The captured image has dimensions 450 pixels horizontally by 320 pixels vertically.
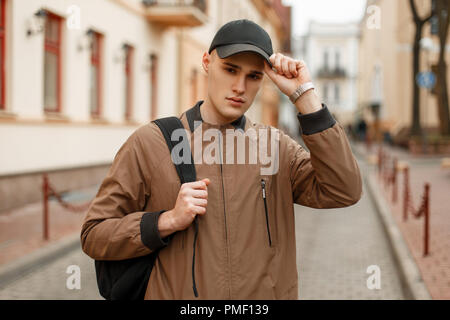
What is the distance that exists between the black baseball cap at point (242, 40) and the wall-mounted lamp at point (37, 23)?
32.4ft

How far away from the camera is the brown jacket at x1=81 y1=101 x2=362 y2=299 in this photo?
1934 millimetres

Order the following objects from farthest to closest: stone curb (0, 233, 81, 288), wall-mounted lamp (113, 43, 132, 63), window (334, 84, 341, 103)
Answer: window (334, 84, 341, 103) < wall-mounted lamp (113, 43, 132, 63) < stone curb (0, 233, 81, 288)

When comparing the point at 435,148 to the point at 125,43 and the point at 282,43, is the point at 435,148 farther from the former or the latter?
the point at 282,43

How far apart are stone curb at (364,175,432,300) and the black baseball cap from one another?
4060 mm

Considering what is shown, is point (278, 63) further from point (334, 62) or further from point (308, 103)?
point (334, 62)

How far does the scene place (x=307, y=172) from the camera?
82.7 inches

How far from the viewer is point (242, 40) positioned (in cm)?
193

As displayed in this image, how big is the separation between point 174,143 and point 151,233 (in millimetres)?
329

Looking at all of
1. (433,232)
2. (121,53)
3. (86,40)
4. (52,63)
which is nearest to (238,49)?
(433,232)

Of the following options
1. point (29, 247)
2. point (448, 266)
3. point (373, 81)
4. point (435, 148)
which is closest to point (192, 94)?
point (435, 148)

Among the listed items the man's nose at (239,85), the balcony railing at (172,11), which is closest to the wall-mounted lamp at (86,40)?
the balcony railing at (172,11)

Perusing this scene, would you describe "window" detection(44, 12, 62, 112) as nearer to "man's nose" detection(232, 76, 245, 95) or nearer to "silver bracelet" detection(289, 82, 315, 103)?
"man's nose" detection(232, 76, 245, 95)

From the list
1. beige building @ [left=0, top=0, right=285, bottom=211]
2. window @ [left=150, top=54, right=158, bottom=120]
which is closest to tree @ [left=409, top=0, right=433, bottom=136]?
beige building @ [left=0, top=0, right=285, bottom=211]
